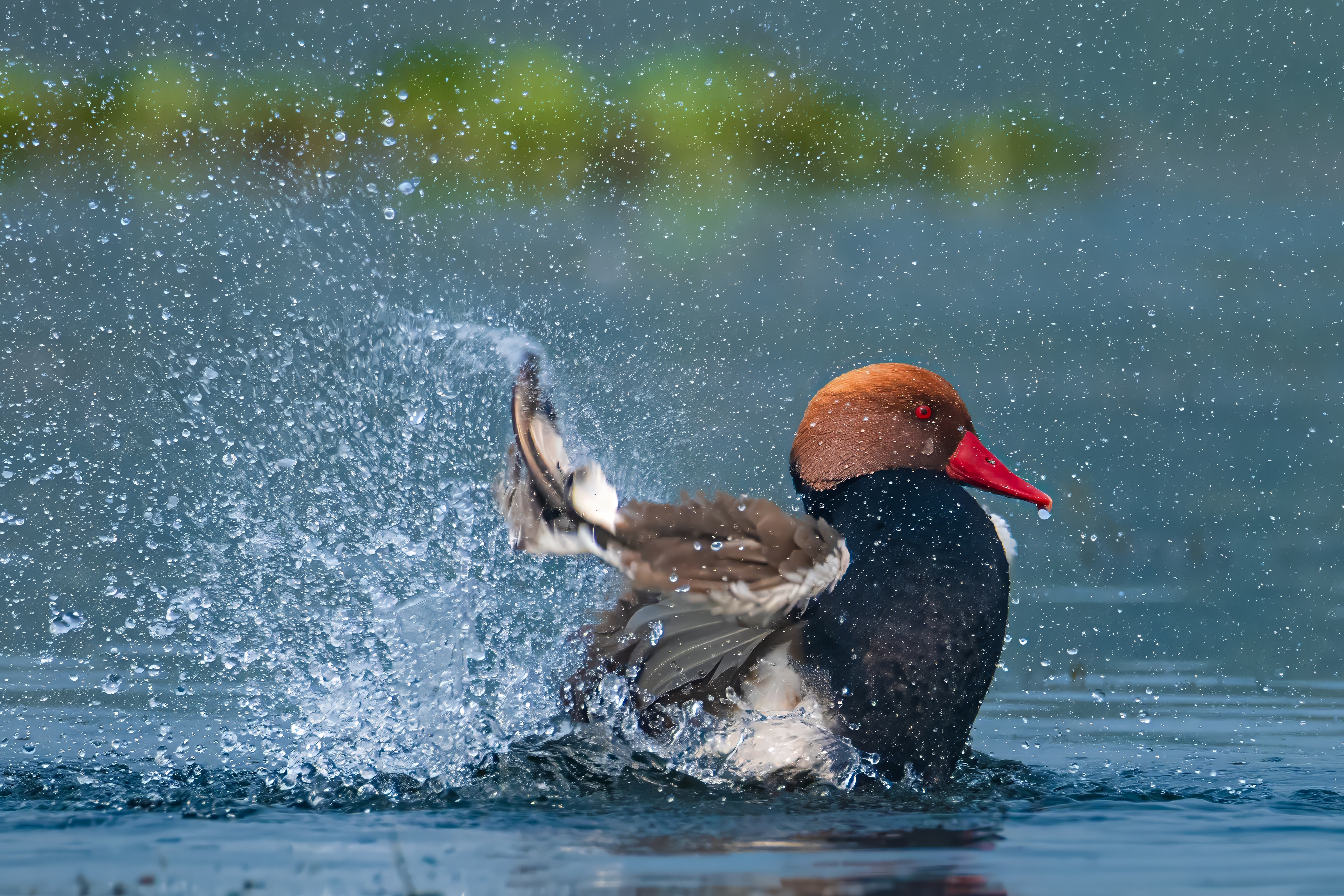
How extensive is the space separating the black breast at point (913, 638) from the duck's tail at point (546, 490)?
2.17 ft

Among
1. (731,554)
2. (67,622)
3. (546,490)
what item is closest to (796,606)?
(731,554)

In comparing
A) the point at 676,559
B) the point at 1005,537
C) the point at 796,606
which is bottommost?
the point at 796,606

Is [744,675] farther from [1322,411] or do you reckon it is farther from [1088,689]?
[1322,411]

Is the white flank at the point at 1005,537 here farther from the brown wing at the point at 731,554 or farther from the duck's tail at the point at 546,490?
the duck's tail at the point at 546,490

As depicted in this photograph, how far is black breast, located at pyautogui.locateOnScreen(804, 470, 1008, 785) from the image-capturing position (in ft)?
14.8

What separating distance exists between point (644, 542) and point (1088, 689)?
105 inches

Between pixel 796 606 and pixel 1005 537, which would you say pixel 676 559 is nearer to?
pixel 796 606

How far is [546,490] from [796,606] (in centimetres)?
80

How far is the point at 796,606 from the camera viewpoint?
452 centimetres

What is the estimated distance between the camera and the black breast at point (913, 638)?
178 inches

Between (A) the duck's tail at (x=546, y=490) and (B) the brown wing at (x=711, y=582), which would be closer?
(B) the brown wing at (x=711, y=582)

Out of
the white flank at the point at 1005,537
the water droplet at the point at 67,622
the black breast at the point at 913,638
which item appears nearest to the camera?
the black breast at the point at 913,638

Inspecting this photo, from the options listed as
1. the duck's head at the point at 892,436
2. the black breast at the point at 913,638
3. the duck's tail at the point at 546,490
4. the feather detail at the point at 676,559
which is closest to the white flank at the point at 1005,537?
the duck's head at the point at 892,436

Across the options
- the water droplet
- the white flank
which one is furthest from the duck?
the water droplet
